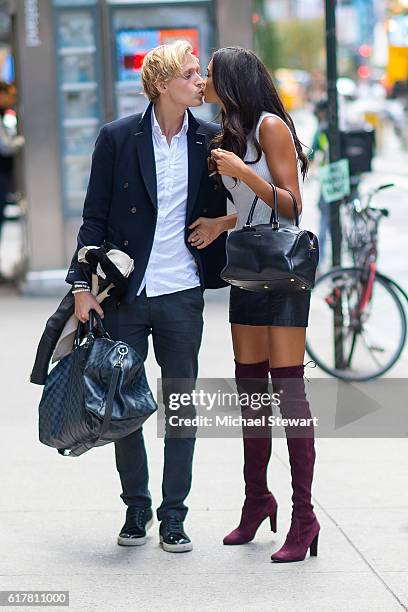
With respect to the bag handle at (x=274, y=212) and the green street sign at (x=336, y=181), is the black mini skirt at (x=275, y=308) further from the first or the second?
the green street sign at (x=336, y=181)

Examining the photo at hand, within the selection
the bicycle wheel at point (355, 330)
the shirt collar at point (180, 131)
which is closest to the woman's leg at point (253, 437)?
the shirt collar at point (180, 131)

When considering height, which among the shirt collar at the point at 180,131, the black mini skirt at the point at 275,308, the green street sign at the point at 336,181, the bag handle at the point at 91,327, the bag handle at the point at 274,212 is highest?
the shirt collar at the point at 180,131

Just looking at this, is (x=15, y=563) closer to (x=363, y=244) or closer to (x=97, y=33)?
(x=363, y=244)

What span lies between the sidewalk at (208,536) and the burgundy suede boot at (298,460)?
0.23 ft

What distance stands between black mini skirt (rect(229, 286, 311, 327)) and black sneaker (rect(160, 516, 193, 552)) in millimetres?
809

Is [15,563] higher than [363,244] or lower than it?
lower

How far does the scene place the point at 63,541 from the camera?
5.00 metres

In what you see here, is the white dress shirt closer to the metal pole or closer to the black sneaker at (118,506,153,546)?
the black sneaker at (118,506,153,546)

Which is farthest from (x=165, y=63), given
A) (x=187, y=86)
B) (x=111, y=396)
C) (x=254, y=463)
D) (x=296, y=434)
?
(x=254, y=463)

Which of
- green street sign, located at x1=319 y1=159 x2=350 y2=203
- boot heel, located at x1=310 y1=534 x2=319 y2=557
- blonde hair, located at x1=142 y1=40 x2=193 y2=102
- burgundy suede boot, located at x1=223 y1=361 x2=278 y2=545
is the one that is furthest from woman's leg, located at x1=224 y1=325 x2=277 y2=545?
green street sign, located at x1=319 y1=159 x2=350 y2=203

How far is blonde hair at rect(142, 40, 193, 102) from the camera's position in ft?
15.1

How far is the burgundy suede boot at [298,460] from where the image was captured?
466cm

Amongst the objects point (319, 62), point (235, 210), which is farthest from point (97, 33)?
point (319, 62)

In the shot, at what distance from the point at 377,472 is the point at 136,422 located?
1.73m
